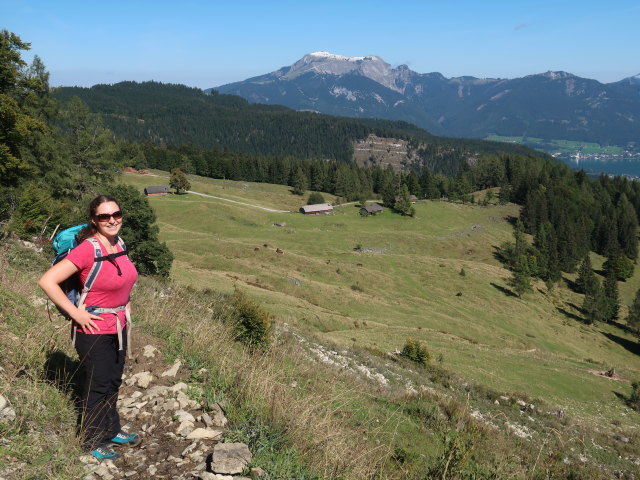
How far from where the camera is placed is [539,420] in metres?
19.4

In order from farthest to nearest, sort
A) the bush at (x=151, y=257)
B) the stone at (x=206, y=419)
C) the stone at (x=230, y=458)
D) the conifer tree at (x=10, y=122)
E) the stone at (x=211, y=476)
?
1. the bush at (x=151, y=257)
2. the conifer tree at (x=10, y=122)
3. the stone at (x=206, y=419)
4. the stone at (x=230, y=458)
5. the stone at (x=211, y=476)

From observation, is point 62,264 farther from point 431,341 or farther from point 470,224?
point 470,224

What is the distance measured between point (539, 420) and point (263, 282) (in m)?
33.0

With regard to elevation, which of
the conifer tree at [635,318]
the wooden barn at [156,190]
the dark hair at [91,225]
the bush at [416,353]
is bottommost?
the conifer tree at [635,318]

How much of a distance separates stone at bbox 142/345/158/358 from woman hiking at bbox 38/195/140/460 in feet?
6.63

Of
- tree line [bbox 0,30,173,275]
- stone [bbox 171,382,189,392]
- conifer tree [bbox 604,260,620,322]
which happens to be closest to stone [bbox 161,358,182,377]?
stone [bbox 171,382,189,392]

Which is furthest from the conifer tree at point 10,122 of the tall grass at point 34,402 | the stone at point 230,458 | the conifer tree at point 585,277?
the conifer tree at point 585,277

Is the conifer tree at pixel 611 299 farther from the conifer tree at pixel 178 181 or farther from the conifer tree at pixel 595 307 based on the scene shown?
the conifer tree at pixel 178 181

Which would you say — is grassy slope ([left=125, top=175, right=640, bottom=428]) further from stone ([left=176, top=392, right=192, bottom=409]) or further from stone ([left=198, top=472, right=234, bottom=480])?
stone ([left=198, top=472, right=234, bottom=480])

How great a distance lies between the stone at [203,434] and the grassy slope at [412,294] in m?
24.7

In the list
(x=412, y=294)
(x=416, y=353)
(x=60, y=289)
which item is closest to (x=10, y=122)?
(x=60, y=289)

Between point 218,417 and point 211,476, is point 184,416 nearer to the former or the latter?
point 218,417

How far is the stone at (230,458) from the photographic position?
4469 millimetres

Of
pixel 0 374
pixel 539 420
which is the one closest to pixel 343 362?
pixel 539 420
